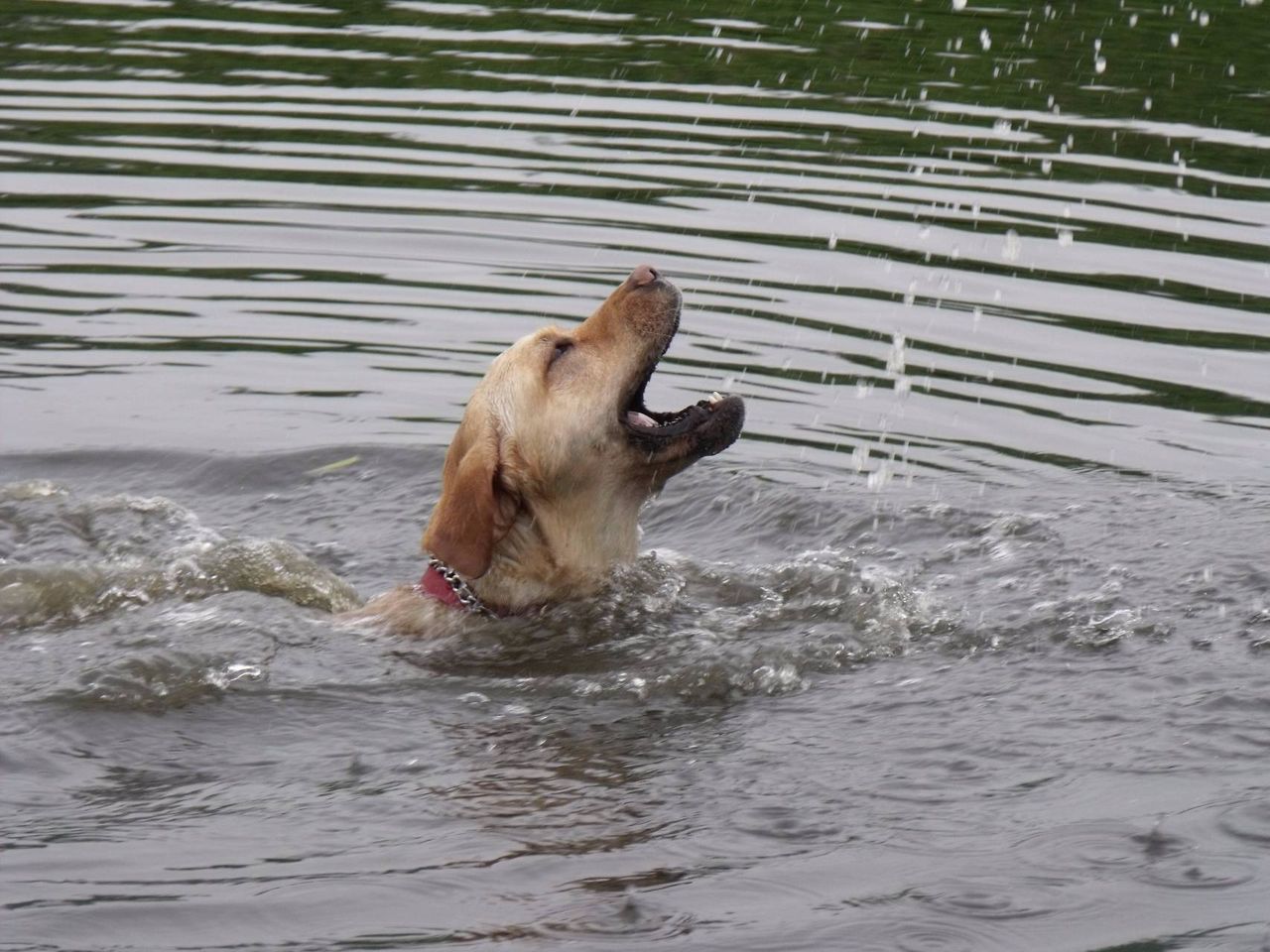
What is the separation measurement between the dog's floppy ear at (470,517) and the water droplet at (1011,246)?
18.3 feet

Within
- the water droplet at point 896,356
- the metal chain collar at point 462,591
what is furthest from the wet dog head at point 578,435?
the water droplet at point 896,356

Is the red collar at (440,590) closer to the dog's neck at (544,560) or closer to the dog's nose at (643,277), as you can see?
the dog's neck at (544,560)

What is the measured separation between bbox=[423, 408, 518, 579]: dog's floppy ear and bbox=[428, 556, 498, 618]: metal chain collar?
0.68 feet

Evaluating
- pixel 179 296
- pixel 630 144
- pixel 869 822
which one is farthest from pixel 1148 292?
pixel 869 822

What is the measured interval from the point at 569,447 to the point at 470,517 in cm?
52

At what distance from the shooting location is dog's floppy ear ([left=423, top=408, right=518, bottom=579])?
6.83 m

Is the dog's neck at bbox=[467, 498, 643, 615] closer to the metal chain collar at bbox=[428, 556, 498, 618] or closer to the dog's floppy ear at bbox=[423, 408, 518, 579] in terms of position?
the metal chain collar at bbox=[428, 556, 498, 618]

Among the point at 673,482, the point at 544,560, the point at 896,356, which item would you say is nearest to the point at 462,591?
the point at 544,560

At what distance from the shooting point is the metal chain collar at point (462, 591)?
7105mm

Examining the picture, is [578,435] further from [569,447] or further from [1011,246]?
[1011,246]

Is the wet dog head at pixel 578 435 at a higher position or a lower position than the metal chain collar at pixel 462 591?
higher

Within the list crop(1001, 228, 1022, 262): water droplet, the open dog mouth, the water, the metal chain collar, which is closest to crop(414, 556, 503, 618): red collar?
the metal chain collar

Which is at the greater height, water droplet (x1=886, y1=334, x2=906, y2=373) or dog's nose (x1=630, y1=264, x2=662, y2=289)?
dog's nose (x1=630, y1=264, x2=662, y2=289)

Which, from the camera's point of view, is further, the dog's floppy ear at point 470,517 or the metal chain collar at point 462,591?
the metal chain collar at point 462,591
